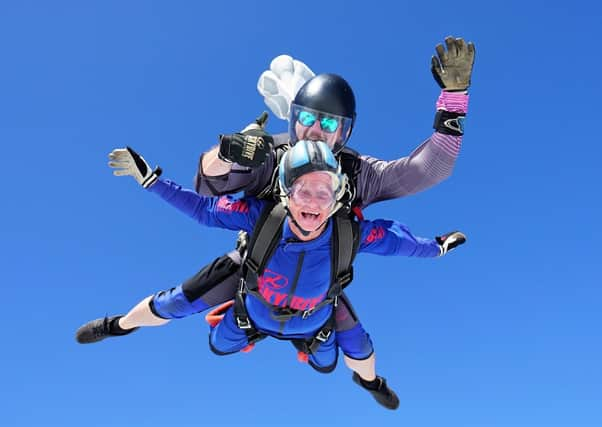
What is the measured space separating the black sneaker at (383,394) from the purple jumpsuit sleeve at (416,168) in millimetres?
1802

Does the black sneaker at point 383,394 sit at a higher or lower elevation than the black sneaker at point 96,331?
lower

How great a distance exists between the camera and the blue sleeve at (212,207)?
3.64m

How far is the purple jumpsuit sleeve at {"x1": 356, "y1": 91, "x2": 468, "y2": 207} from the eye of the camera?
3.58m

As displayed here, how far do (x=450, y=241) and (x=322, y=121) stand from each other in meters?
1.29

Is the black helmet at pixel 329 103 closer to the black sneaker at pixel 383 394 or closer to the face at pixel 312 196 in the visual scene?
the face at pixel 312 196

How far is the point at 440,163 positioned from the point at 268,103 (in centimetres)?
136

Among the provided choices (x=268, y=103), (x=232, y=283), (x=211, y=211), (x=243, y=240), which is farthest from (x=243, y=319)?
(x=268, y=103)

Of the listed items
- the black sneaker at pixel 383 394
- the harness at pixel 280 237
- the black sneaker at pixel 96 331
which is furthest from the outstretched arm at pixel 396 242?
the black sneaker at pixel 96 331

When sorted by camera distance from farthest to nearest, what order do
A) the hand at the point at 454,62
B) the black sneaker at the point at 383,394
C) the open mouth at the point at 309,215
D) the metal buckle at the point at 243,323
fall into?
the black sneaker at the point at 383,394 < the metal buckle at the point at 243,323 < the hand at the point at 454,62 < the open mouth at the point at 309,215

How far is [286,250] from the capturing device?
3.60 m

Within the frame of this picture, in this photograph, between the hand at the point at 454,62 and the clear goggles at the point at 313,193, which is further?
the hand at the point at 454,62

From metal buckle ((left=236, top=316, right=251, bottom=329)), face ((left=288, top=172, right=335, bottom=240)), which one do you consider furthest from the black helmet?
metal buckle ((left=236, top=316, right=251, bottom=329))

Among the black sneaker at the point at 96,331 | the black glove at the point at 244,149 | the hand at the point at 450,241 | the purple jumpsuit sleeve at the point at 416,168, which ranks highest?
the purple jumpsuit sleeve at the point at 416,168

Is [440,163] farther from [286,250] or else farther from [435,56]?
[286,250]
